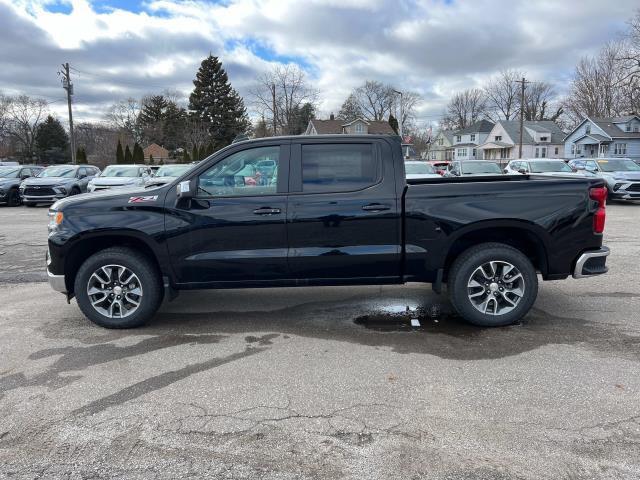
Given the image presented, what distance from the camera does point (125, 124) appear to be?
8031 centimetres

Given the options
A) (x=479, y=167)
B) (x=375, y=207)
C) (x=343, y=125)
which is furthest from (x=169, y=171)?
(x=343, y=125)

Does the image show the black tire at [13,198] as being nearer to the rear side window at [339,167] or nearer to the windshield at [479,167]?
the windshield at [479,167]

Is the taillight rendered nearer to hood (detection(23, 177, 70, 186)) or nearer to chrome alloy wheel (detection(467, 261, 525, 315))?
chrome alloy wheel (detection(467, 261, 525, 315))

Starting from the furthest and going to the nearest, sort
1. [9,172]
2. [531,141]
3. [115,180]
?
[531,141]
[9,172]
[115,180]

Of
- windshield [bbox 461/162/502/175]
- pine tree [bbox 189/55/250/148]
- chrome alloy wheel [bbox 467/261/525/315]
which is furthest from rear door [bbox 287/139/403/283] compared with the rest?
pine tree [bbox 189/55/250/148]

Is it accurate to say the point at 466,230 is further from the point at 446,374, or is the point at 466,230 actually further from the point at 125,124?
the point at 125,124

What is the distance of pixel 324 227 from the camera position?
466 cm

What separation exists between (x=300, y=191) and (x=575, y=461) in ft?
10.2

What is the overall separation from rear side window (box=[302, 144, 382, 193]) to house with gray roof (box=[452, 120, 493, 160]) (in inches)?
3096

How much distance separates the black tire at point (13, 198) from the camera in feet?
63.0

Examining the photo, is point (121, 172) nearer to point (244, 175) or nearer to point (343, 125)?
point (244, 175)

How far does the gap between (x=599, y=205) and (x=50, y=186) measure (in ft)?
62.1

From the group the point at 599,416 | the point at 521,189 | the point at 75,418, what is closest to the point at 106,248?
the point at 75,418

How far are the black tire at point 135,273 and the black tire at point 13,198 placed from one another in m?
17.7
